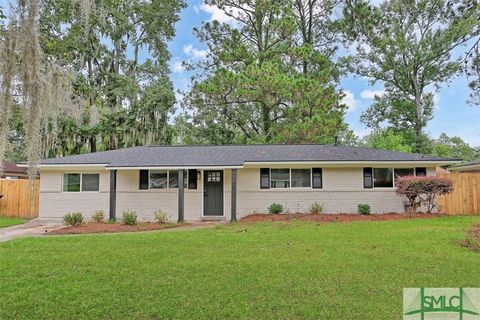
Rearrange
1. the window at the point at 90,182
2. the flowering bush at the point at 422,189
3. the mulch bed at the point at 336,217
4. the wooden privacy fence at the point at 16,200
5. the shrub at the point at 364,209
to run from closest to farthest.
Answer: the mulch bed at the point at 336,217 → the flowering bush at the point at 422,189 → the shrub at the point at 364,209 → the window at the point at 90,182 → the wooden privacy fence at the point at 16,200

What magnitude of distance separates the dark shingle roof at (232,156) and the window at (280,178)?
588 millimetres

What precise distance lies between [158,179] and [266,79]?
7823mm

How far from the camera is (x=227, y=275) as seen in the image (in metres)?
5.51

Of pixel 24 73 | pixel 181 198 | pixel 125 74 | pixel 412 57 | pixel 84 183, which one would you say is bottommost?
pixel 181 198

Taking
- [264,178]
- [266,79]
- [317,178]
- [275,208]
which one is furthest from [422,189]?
[266,79]

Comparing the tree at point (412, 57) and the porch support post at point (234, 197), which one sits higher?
the tree at point (412, 57)

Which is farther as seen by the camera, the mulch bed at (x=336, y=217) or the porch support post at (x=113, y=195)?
the porch support post at (x=113, y=195)

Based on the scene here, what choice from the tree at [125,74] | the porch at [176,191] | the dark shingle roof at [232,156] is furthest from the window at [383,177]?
the tree at [125,74]

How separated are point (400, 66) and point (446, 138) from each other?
31.4 meters

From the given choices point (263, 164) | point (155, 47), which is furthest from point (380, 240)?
point (155, 47)

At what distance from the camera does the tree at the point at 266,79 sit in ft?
63.3

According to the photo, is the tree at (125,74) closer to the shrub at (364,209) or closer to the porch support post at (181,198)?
the porch support post at (181,198)

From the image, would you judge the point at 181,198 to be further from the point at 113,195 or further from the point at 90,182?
the point at 90,182

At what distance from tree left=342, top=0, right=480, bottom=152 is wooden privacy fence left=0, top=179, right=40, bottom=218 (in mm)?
19834
